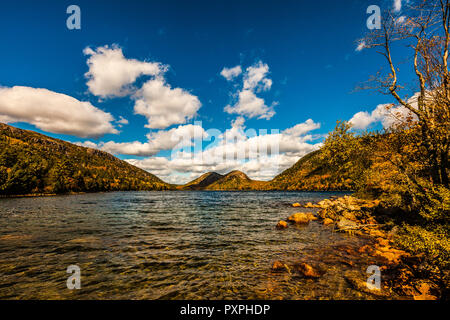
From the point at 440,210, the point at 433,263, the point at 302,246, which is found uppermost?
the point at 440,210

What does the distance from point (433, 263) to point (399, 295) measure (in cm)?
239

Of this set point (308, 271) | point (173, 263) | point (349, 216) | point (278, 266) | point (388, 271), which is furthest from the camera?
point (349, 216)

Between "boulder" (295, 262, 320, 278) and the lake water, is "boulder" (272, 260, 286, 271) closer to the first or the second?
the lake water

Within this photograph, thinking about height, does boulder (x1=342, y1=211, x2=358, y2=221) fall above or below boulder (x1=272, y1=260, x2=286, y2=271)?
below

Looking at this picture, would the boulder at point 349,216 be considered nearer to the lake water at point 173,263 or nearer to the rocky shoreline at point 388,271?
the rocky shoreline at point 388,271

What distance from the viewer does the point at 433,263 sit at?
813cm

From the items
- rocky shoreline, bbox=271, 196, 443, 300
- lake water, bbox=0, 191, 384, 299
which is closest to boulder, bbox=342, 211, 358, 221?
rocky shoreline, bbox=271, 196, 443, 300

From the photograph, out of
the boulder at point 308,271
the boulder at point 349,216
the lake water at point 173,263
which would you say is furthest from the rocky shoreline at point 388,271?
the boulder at point 349,216

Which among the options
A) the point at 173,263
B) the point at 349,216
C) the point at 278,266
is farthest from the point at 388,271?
the point at 349,216

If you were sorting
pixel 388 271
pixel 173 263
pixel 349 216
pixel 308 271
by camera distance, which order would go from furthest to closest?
1. pixel 349 216
2. pixel 173 263
3. pixel 308 271
4. pixel 388 271

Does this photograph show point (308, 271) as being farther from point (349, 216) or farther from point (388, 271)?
point (349, 216)

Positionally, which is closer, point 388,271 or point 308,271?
point 388,271

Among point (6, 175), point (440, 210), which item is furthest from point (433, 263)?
point (6, 175)
